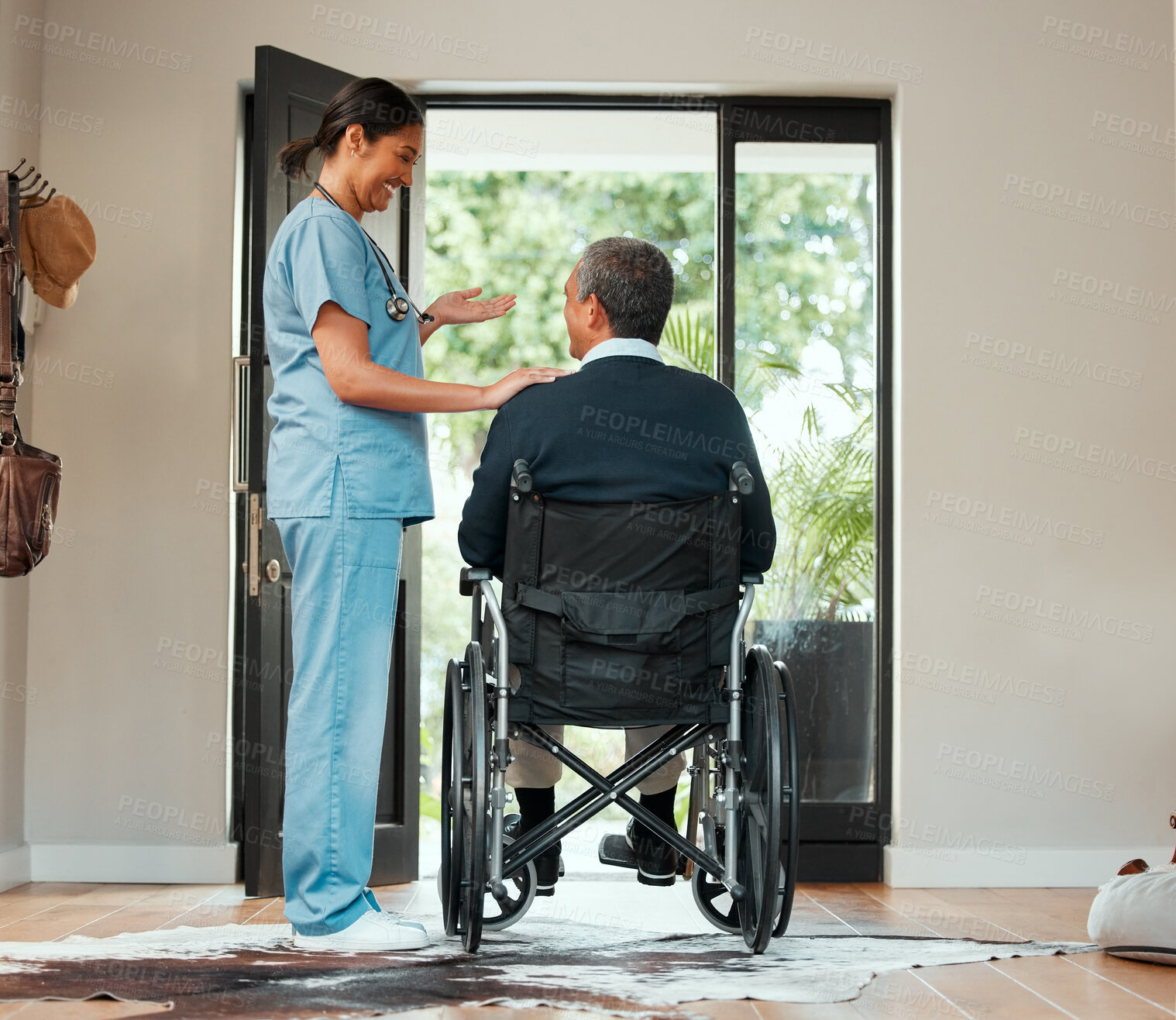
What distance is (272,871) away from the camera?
9.72ft

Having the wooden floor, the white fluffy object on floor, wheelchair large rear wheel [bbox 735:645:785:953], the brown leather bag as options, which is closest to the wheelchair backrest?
wheelchair large rear wheel [bbox 735:645:785:953]

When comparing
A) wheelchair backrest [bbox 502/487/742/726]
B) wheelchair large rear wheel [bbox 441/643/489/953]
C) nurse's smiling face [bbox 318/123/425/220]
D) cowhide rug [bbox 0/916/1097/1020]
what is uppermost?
nurse's smiling face [bbox 318/123/425/220]

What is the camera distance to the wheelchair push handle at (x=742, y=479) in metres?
2.03

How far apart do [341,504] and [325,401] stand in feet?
0.61

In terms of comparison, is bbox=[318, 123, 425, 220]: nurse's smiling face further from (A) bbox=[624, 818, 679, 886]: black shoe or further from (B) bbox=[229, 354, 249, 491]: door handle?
(A) bbox=[624, 818, 679, 886]: black shoe

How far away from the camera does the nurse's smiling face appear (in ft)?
7.33

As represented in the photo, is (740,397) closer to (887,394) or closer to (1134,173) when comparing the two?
(887,394)

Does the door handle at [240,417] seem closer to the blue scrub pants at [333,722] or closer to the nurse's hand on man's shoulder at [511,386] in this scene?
the blue scrub pants at [333,722]

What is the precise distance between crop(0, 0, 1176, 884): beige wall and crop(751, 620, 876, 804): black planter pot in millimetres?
158

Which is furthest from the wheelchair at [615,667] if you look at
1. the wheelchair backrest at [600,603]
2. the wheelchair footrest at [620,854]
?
the wheelchair footrest at [620,854]

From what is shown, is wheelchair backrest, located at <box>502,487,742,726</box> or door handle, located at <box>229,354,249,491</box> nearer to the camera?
wheelchair backrest, located at <box>502,487,742,726</box>

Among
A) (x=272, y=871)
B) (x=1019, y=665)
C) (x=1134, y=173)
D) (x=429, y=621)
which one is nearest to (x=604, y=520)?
(x=272, y=871)

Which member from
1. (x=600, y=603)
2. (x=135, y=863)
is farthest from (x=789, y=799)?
(x=135, y=863)

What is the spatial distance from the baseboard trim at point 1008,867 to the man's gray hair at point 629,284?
1779 mm
